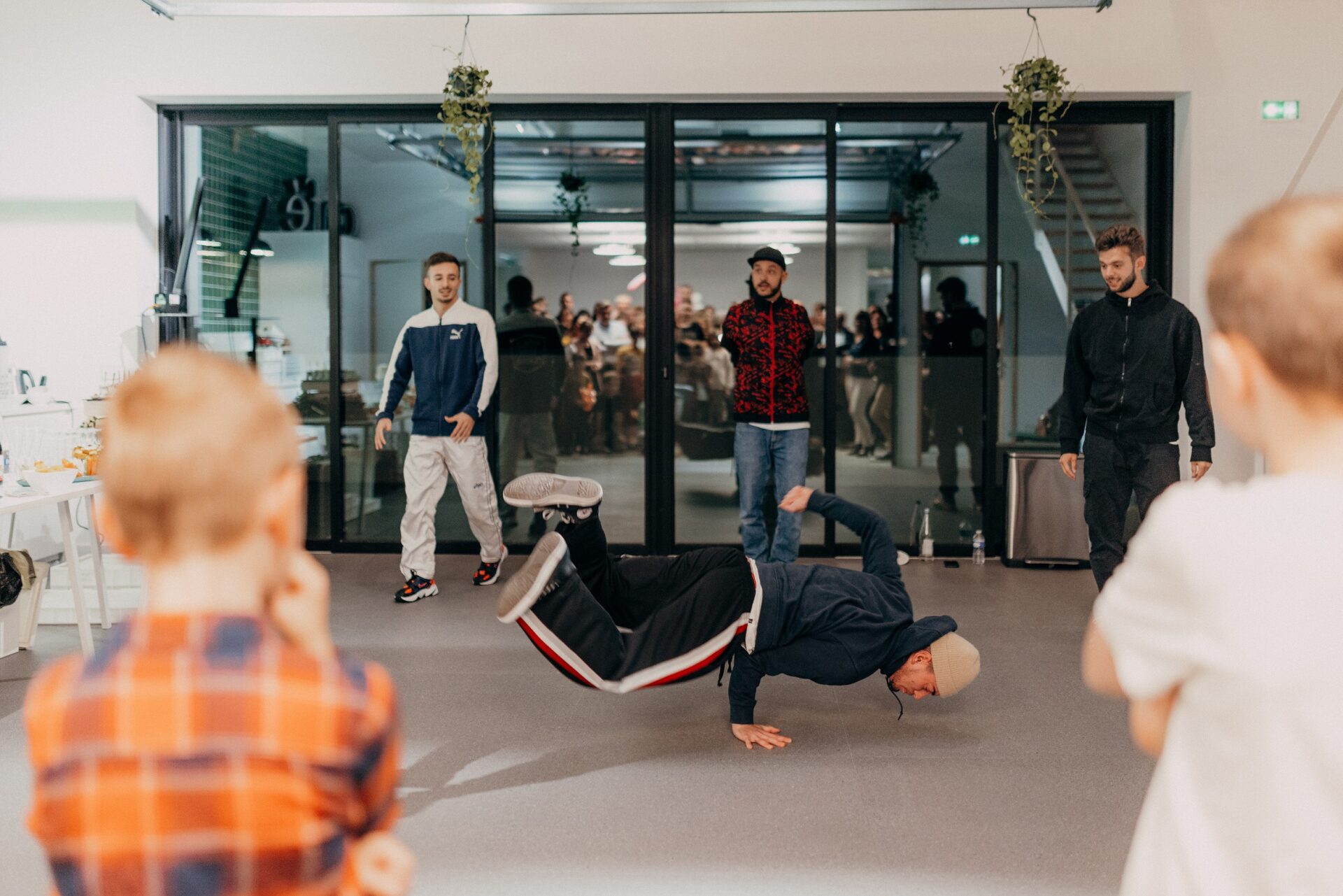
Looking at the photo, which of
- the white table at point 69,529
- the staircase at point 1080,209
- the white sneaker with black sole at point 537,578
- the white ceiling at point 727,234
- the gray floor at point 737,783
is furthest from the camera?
the white ceiling at point 727,234

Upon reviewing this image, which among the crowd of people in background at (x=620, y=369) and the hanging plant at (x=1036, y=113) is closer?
the hanging plant at (x=1036, y=113)

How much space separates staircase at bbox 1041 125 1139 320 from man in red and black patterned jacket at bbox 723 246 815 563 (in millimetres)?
1711

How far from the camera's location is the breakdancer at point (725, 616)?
2891mm

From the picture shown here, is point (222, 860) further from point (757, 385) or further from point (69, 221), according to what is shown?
point (69, 221)

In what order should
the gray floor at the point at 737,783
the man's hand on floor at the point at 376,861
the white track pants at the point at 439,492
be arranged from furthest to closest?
1. the white track pants at the point at 439,492
2. the gray floor at the point at 737,783
3. the man's hand on floor at the point at 376,861

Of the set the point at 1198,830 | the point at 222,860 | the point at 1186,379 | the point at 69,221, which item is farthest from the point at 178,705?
the point at 69,221

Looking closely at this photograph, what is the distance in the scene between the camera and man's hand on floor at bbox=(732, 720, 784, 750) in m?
3.25

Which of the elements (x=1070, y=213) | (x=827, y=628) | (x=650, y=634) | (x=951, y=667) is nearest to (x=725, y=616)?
(x=650, y=634)

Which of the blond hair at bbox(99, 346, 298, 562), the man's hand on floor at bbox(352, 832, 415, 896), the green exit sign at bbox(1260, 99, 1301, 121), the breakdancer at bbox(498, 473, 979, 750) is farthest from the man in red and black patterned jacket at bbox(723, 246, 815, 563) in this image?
the blond hair at bbox(99, 346, 298, 562)

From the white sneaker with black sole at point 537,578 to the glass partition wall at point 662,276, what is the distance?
138 inches

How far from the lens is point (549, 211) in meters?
6.42

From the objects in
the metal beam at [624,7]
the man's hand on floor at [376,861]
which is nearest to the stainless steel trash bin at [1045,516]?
the metal beam at [624,7]

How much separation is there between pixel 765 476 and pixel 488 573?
1574 mm

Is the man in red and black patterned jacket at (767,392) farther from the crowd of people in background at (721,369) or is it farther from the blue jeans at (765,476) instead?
the crowd of people in background at (721,369)
